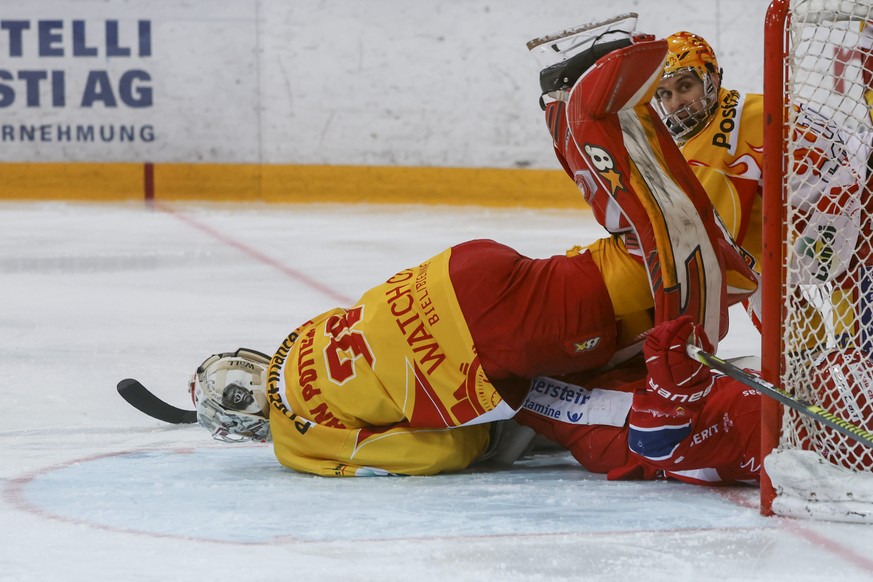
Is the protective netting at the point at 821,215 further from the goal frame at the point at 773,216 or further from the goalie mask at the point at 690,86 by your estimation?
the goalie mask at the point at 690,86

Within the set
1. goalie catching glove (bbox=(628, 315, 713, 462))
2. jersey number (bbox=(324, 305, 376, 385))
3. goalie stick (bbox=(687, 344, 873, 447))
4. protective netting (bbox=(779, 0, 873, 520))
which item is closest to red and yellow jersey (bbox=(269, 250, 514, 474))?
jersey number (bbox=(324, 305, 376, 385))

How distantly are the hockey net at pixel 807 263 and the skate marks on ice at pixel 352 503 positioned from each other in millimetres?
113

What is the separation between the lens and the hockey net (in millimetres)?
1993

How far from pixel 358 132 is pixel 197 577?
6.60 metres

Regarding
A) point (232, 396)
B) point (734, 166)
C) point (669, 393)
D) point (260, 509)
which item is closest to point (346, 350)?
point (232, 396)

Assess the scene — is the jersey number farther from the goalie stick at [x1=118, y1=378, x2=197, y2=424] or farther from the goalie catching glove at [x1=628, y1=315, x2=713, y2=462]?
the goalie stick at [x1=118, y1=378, x2=197, y2=424]

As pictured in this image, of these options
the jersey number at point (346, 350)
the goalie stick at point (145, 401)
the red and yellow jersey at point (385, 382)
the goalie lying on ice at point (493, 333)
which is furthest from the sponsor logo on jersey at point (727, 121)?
the goalie stick at point (145, 401)

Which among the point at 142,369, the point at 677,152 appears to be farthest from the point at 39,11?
the point at 677,152

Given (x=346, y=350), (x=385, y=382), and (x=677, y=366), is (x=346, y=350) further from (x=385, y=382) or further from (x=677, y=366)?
(x=677, y=366)

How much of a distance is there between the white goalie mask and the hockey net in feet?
3.01

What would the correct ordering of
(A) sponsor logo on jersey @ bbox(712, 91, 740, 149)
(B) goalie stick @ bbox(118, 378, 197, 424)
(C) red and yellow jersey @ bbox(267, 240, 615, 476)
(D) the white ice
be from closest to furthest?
(D) the white ice < (C) red and yellow jersey @ bbox(267, 240, 615, 476) < (B) goalie stick @ bbox(118, 378, 197, 424) < (A) sponsor logo on jersey @ bbox(712, 91, 740, 149)

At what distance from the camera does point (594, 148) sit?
2246mm

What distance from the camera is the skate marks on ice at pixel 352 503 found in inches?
80.5

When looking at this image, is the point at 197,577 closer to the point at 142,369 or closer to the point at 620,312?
the point at 620,312
